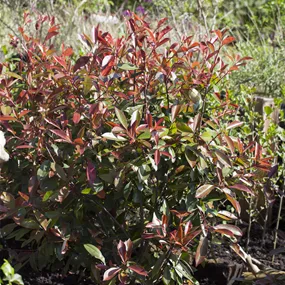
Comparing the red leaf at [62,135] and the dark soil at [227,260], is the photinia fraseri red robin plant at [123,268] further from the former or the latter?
the dark soil at [227,260]

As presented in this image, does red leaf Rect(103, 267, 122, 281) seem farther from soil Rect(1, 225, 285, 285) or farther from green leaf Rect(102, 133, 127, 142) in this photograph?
soil Rect(1, 225, 285, 285)

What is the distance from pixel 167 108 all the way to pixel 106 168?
16.0 inches

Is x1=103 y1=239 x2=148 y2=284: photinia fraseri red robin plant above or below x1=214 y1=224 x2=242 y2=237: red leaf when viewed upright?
above

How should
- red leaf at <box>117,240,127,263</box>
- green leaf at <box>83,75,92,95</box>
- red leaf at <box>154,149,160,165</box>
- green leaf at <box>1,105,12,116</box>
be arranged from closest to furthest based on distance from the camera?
red leaf at <box>154,149,160,165</box> < red leaf at <box>117,240,127,263</box> < green leaf at <box>83,75,92,95</box> < green leaf at <box>1,105,12,116</box>

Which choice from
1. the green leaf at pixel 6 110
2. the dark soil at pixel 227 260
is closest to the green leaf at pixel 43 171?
the green leaf at pixel 6 110

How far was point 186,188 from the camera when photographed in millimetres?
2541

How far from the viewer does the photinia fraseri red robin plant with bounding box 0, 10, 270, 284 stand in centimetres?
228

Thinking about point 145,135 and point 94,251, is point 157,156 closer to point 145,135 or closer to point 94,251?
point 145,135

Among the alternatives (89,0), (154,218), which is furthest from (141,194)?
(89,0)

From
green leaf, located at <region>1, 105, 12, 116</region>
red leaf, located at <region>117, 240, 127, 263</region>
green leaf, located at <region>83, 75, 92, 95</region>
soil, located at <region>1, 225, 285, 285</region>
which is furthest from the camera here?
soil, located at <region>1, 225, 285, 285</region>

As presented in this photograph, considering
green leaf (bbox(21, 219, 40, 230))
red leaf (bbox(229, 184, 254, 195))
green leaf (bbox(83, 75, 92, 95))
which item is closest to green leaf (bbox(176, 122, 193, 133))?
red leaf (bbox(229, 184, 254, 195))

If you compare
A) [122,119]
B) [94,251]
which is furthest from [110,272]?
[122,119]

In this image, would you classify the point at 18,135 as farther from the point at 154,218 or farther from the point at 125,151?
the point at 154,218

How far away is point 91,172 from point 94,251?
376 millimetres
